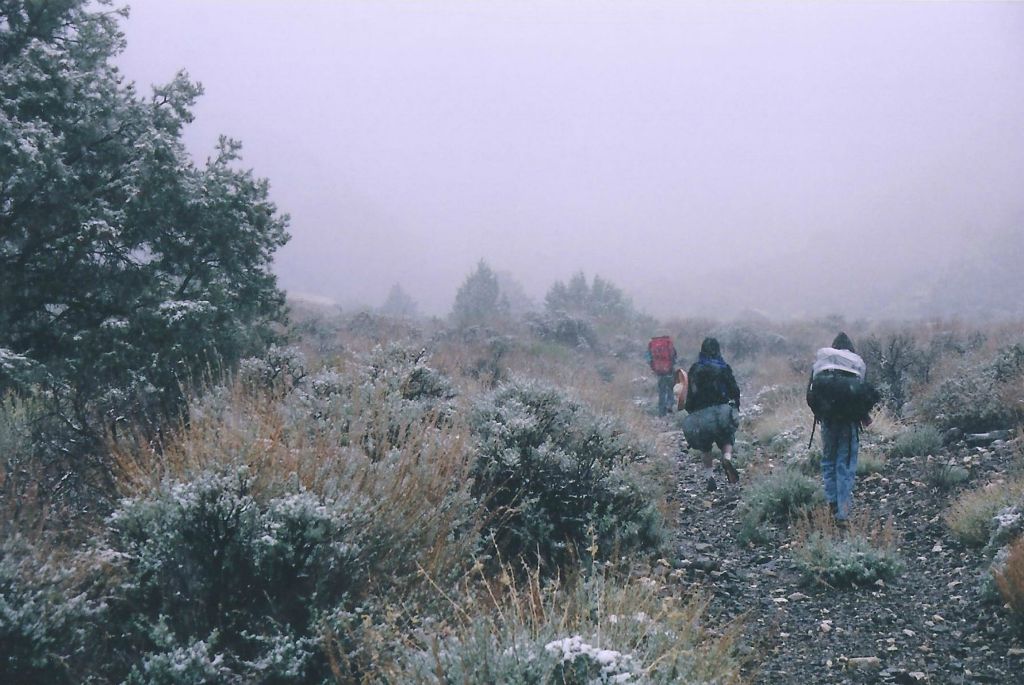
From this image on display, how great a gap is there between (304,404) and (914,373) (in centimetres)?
1246

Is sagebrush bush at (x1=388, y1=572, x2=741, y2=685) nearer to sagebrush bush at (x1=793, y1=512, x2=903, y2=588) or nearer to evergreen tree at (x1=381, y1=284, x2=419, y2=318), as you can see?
sagebrush bush at (x1=793, y1=512, x2=903, y2=588)

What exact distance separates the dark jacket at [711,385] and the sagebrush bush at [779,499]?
153 cm

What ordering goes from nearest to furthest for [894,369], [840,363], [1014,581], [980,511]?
[1014,581] < [980,511] < [840,363] < [894,369]

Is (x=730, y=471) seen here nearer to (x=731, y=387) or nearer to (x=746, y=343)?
(x=731, y=387)

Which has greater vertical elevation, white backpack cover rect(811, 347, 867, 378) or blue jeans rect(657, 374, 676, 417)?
white backpack cover rect(811, 347, 867, 378)

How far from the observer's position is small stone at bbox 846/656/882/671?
14.3 ft

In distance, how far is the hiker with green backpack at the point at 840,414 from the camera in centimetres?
719

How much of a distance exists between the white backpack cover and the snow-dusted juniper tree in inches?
255

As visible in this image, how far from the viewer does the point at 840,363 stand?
24.6 feet

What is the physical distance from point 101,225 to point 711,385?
7328mm

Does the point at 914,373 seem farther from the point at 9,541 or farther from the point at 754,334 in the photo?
the point at 754,334

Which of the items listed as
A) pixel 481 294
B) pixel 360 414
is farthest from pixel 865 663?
pixel 481 294

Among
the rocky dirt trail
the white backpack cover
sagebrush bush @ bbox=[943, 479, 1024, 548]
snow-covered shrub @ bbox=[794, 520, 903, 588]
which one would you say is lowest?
the rocky dirt trail

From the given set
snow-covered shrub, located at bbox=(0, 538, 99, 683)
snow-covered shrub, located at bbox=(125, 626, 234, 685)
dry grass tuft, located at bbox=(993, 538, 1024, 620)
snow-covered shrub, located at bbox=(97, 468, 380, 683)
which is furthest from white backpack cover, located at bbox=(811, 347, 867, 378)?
snow-covered shrub, located at bbox=(0, 538, 99, 683)
